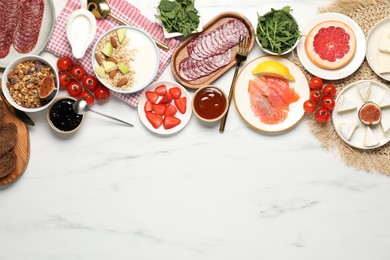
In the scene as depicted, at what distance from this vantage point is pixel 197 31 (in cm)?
255

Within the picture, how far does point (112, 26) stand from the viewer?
2.59 meters

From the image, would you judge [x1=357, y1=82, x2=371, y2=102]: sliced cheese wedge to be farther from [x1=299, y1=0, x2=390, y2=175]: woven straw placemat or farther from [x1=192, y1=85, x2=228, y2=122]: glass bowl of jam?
[x1=192, y1=85, x2=228, y2=122]: glass bowl of jam

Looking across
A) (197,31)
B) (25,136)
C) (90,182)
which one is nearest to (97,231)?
(90,182)

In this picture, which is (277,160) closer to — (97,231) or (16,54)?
(97,231)

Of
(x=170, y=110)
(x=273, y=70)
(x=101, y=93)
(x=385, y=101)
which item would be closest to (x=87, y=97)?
(x=101, y=93)

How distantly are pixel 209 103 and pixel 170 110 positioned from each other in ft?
0.71

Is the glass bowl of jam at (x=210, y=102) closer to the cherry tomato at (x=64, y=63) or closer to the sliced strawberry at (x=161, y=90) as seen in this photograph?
the sliced strawberry at (x=161, y=90)

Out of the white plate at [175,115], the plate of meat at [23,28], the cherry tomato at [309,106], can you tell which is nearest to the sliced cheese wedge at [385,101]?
the cherry tomato at [309,106]

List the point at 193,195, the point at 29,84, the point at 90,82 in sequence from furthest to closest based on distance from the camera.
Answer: the point at 193,195, the point at 90,82, the point at 29,84

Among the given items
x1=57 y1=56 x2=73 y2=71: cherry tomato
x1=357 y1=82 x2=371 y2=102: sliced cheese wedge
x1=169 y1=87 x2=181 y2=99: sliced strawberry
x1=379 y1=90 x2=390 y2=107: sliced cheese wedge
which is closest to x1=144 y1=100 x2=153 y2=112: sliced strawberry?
x1=169 y1=87 x2=181 y2=99: sliced strawberry

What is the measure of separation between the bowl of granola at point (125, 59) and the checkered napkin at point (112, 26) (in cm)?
8

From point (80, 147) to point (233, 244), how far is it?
1036mm

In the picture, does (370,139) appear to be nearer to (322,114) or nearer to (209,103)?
(322,114)

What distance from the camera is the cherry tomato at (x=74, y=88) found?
2.53 meters
